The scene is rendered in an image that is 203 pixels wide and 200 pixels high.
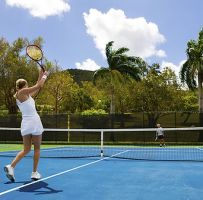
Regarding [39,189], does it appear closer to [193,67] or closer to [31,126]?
[31,126]

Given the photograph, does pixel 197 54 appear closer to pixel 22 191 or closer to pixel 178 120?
pixel 178 120

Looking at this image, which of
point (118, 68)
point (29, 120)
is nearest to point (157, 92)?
point (118, 68)

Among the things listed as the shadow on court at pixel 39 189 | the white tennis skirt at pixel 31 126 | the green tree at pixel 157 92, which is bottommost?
the shadow on court at pixel 39 189

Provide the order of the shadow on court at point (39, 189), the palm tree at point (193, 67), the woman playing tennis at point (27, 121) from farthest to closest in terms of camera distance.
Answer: the palm tree at point (193, 67)
the woman playing tennis at point (27, 121)
the shadow on court at point (39, 189)

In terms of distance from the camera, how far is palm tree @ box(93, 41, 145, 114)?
1391 inches

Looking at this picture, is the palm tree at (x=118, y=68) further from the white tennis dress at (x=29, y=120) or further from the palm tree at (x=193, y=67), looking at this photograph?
the white tennis dress at (x=29, y=120)

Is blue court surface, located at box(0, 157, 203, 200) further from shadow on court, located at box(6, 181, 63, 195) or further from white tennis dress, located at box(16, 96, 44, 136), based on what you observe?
white tennis dress, located at box(16, 96, 44, 136)

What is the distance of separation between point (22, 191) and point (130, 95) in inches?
1703

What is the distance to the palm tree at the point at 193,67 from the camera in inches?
1281

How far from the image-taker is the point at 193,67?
32.6 metres

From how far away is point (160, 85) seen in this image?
47812mm

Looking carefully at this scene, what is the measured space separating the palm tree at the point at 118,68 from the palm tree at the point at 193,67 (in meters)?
4.75

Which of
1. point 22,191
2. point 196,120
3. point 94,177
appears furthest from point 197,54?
point 22,191

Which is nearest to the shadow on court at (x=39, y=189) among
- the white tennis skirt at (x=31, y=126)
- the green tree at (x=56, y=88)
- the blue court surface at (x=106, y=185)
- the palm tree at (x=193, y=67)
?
the blue court surface at (x=106, y=185)
